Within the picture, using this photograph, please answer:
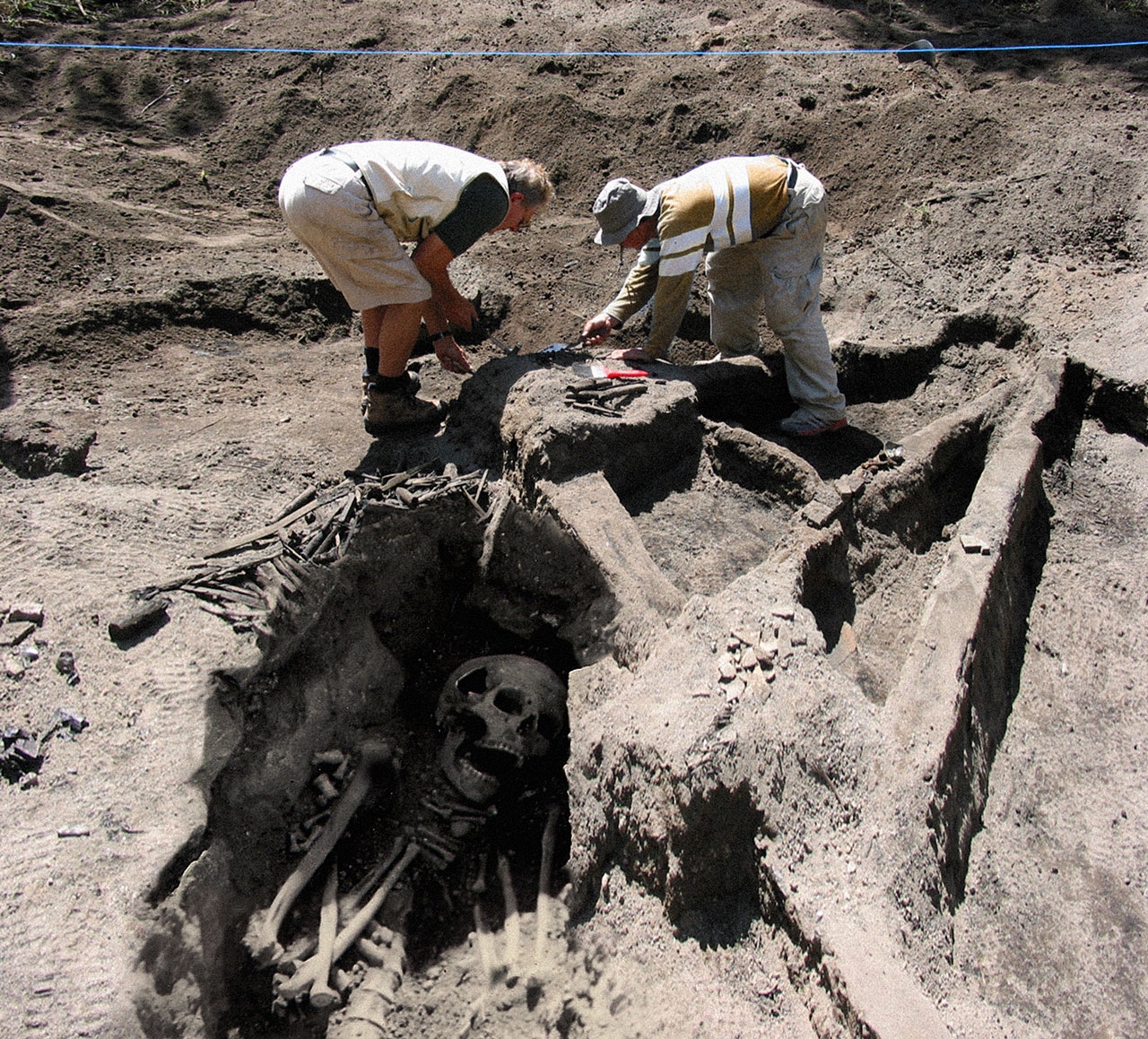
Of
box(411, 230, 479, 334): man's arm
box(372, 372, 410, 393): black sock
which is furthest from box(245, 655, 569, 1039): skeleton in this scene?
box(411, 230, 479, 334): man's arm

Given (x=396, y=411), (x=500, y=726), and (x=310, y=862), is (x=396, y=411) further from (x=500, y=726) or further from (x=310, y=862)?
(x=310, y=862)

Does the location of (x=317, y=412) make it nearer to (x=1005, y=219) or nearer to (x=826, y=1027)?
(x=826, y=1027)

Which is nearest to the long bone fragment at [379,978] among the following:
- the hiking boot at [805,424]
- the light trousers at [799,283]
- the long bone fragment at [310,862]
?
the long bone fragment at [310,862]

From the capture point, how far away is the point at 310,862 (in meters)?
2.73

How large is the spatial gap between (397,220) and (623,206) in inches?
44.6

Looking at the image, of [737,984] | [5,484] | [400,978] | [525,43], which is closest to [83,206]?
[5,484]

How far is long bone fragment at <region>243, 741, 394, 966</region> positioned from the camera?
252cm

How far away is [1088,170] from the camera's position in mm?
5574

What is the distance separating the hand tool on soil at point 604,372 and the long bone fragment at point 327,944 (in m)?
2.41

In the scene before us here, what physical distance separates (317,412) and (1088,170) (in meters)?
5.45

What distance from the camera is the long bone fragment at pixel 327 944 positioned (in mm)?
2465

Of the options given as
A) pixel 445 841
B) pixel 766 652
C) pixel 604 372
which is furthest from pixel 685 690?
pixel 604 372

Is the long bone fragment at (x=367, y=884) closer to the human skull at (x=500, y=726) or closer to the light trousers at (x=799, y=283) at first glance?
the human skull at (x=500, y=726)

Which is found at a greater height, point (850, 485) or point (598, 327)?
point (598, 327)
